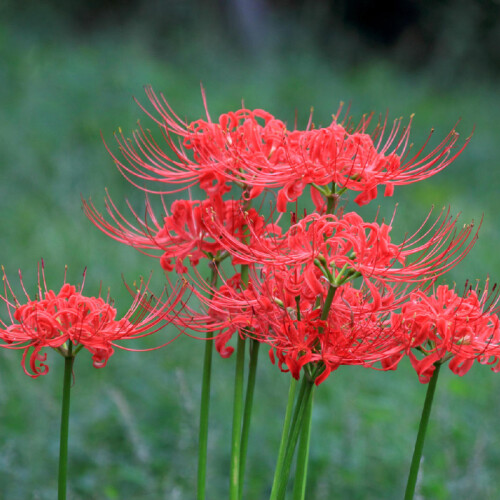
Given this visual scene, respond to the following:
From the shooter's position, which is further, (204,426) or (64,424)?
(204,426)

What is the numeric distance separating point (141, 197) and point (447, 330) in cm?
373

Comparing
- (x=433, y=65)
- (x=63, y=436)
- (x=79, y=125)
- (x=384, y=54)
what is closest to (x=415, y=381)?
(x=63, y=436)

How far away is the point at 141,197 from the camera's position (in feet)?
16.0

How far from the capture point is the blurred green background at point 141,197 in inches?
103

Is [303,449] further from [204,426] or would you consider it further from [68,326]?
[68,326]

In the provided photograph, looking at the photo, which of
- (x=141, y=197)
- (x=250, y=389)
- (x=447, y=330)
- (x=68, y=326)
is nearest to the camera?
(x=447, y=330)

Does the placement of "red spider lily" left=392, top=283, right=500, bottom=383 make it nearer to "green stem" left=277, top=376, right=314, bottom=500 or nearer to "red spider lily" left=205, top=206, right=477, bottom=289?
"red spider lily" left=205, top=206, right=477, bottom=289

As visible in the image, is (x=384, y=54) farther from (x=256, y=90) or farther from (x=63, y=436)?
(x=63, y=436)

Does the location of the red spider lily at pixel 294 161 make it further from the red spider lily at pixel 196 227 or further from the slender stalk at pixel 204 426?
the slender stalk at pixel 204 426

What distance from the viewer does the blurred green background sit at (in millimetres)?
2623

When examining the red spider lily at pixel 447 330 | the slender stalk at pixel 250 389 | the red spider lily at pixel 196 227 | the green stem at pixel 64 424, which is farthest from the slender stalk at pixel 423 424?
the green stem at pixel 64 424

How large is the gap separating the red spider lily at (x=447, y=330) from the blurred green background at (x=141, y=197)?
33.7 inches

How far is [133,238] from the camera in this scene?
66.4 inches

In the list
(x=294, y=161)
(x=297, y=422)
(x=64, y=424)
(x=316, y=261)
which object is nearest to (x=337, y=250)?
(x=316, y=261)
